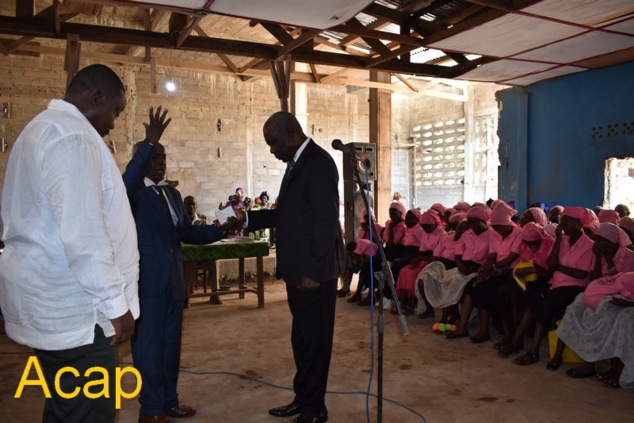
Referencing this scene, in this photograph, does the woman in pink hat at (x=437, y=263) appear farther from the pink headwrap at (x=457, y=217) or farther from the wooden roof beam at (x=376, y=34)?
the wooden roof beam at (x=376, y=34)

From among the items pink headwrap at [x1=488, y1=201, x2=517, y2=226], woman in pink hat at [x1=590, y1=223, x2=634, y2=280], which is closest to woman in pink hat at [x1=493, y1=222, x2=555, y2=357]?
pink headwrap at [x1=488, y1=201, x2=517, y2=226]

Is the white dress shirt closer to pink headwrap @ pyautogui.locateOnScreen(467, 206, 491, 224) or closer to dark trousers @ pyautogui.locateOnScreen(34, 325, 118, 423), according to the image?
dark trousers @ pyautogui.locateOnScreen(34, 325, 118, 423)

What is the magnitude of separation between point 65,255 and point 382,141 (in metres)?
8.53

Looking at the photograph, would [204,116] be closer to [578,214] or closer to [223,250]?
[223,250]

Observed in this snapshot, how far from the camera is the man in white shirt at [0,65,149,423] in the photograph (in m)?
1.57

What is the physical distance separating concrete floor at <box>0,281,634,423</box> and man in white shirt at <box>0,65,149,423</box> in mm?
1886

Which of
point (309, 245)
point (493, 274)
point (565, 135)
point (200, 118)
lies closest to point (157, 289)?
point (309, 245)

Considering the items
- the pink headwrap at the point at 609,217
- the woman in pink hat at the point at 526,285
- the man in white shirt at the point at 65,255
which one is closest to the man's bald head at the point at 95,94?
the man in white shirt at the point at 65,255

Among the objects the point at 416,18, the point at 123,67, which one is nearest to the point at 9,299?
the point at 416,18

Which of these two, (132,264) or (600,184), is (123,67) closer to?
(600,184)

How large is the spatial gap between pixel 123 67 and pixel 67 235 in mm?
12915

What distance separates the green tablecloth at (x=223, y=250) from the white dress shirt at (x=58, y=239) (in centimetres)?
457

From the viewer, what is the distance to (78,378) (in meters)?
1.70

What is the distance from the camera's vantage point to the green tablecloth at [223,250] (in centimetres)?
626
